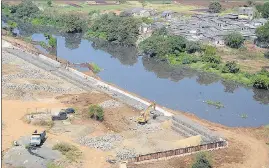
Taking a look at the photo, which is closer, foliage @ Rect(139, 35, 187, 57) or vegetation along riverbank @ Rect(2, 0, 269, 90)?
vegetation along riverbank @ Rect(2, 0, 269, 90)

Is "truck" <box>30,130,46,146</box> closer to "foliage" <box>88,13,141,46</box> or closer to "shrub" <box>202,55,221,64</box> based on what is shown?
"shrub" <box>202,55,221,64</box>

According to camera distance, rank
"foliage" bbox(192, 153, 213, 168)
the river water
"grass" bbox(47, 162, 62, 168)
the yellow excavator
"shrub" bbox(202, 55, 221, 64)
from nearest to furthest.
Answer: "foliage" bbox(192, 153, 213, 168) < "grass" bbox(47, 162, 62, 168) < the yellow excavator < the river water < "shrub" bbox(202, 55, 221, 64)

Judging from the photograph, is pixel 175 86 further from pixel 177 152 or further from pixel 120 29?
pixel 177 152

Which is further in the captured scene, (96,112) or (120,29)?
(120,29)

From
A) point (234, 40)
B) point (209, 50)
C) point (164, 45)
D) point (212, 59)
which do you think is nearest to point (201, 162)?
point (212, 59)

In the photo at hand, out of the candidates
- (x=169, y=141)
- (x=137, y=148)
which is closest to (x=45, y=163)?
(x=137, y=148)

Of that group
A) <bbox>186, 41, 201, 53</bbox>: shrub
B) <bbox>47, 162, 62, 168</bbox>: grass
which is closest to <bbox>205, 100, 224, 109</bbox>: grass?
<bbox>186, 41, 201, 53</bbox>: shrub
